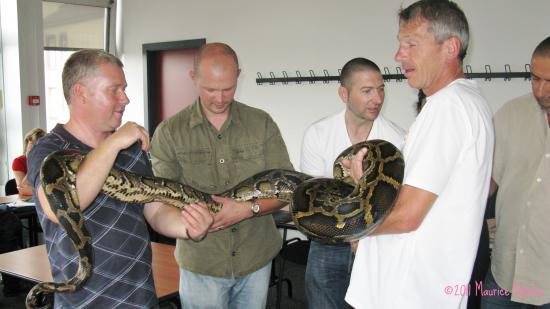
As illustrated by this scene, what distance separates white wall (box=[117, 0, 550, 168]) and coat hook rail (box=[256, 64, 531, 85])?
7 centimetres

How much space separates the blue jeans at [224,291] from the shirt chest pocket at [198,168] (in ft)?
1.97

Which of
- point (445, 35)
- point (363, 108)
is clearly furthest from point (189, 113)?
point (445, 35)

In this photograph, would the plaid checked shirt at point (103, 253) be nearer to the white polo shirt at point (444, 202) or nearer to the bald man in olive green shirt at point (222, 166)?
the bald man in olive green shirt at point (222, 166)

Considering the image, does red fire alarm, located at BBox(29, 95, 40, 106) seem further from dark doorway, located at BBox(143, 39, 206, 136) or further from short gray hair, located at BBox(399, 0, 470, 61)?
short gray hair, located at BBox(399, 0, 470, 61)

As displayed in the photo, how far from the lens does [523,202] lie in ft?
9.99

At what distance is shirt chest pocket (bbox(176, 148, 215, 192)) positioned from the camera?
129 inches

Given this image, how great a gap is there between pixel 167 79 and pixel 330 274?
8.74m

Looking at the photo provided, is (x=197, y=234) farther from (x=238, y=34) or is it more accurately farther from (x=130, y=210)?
(x=238, y=34)

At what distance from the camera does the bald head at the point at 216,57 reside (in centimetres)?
308

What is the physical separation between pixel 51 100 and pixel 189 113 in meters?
9.99

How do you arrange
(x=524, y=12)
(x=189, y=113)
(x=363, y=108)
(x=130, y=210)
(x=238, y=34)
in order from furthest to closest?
(x=238, y=34) → (x=524, y=12) → (x=363, y=108) → (x=189, y=113) → (x=130, y=210)

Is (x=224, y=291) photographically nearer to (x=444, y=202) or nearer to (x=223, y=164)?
(x=223, y=164)

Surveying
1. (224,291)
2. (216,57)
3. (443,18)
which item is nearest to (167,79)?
(216,57)

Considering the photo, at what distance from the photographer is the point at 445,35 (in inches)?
86.7
